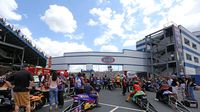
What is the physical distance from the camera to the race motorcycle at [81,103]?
794cm

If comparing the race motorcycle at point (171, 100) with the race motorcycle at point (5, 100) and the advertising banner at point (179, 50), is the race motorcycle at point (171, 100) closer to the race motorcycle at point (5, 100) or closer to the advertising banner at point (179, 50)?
the race motorcycle at point (5, 100)

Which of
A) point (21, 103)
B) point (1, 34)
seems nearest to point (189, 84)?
point (21, 103)

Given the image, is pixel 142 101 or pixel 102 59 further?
pixel 102 59

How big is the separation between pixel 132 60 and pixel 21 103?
3820 centimetres

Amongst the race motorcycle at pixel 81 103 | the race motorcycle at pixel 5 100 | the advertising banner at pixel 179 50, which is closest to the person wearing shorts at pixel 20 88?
the race motorcycle at pixel 5 100

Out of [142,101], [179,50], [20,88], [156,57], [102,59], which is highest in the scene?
[179,50]

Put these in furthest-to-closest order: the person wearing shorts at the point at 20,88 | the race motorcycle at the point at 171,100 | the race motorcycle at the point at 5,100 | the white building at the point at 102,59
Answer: the white building at the point at 102,59
the race motorcycle at the point at 171,100
the race motorcycle at the point at 5,100
the person wearing shorts at the point at 20,88

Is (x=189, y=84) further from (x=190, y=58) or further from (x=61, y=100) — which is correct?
(x=190, y=58)

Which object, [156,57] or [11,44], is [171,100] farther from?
[156,57]

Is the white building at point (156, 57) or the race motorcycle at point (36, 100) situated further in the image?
the white building at point (156, 57)

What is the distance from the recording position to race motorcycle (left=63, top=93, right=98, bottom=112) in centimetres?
794

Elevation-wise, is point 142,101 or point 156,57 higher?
point 156,57

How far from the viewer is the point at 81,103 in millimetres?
8414

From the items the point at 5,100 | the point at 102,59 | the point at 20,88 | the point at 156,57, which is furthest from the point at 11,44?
the point at 156,57
